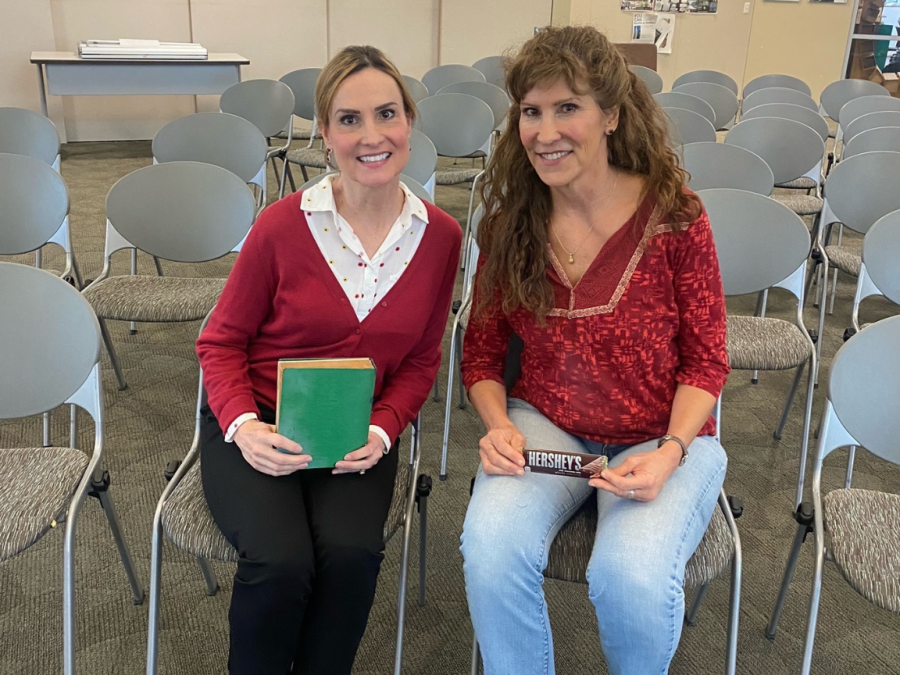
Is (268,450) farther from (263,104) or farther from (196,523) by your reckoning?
(263,104)

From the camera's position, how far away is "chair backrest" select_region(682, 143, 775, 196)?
319 cm

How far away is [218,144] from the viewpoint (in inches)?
141

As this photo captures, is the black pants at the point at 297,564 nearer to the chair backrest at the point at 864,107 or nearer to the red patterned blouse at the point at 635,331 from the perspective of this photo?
the red patterned blouse at the point at 635,331

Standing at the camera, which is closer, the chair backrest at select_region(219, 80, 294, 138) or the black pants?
the black pants

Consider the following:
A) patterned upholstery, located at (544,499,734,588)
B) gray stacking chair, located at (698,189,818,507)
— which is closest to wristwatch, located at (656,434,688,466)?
patterned upholstery, located at (544,499,734,588)

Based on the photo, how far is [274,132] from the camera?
16.3 ft

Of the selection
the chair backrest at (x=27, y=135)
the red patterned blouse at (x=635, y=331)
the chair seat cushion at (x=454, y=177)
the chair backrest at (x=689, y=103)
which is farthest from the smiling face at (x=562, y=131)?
the chair backrest at (x=689, y=103)

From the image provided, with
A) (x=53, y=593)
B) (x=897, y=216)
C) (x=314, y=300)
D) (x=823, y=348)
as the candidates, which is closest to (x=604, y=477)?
(x=314, y=300)

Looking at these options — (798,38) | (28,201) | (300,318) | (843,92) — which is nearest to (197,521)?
(300,318)

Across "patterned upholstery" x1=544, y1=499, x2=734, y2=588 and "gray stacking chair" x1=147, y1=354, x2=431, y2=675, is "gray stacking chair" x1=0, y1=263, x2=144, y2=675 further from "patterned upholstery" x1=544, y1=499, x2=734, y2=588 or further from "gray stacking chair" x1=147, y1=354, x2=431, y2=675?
"patterned upholstery" x1=544, y1=499, x2=734, y2=588

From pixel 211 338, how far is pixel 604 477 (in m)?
0.86

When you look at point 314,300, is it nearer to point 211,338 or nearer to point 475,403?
point 211,338

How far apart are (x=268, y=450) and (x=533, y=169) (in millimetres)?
802

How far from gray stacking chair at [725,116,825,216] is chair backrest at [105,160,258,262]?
275 cm
